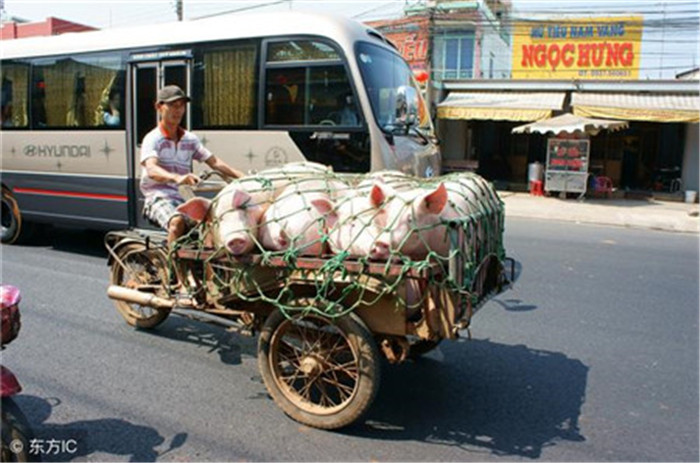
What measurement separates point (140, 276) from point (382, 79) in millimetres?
3554

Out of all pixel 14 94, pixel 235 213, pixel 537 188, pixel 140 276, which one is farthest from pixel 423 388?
pixel 537 188

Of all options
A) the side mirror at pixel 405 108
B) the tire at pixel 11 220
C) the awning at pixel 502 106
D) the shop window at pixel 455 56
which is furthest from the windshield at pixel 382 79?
the shop window at pixel 455 56

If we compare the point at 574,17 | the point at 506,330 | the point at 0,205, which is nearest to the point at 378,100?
the point at 506,330

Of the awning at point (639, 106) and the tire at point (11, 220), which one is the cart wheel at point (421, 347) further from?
the awning at point (639, 106)

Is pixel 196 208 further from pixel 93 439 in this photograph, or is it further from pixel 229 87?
pixel 229 87

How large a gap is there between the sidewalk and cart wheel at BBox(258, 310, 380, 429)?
10.9 meters

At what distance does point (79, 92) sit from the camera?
8094 mm

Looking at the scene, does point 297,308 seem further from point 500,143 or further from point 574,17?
point 574,17

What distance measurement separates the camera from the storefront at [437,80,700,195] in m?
17.0

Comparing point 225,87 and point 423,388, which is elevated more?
point 225,87

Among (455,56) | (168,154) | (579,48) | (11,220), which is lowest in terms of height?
(11,220)

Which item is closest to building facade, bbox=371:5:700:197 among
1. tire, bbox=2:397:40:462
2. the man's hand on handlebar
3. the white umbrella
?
the white umbrella

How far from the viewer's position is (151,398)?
12.3 ft

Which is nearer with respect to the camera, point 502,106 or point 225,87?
point 225,87
